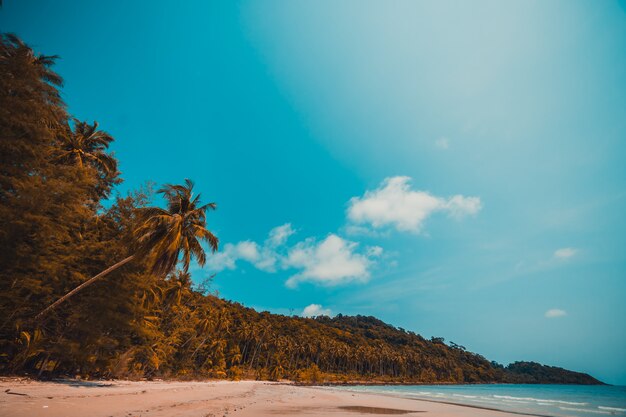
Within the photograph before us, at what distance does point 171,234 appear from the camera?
1838 cm

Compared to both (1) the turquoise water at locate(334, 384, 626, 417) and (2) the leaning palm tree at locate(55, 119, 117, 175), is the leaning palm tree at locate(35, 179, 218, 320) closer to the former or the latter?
(2) the leaning palm tree at locate(55, 119, 117, 175)

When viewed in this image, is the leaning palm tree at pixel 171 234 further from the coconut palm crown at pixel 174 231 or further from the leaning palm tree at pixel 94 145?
the leaning palm tree at pixel 94 145

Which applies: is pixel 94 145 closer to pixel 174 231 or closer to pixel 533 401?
pixel 174 231

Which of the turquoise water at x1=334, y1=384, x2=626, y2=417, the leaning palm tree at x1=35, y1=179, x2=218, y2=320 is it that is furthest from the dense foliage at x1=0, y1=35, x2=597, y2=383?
the turquoise water at x1=334, y1=384, x2=626, y2=417

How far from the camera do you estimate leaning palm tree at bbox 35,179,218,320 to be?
56.1 feet

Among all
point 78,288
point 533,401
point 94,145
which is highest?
point 94,145

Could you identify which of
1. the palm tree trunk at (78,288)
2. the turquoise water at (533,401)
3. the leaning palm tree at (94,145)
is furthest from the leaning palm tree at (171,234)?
the turquoise water at (533,401)

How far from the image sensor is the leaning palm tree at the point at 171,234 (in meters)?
17.1

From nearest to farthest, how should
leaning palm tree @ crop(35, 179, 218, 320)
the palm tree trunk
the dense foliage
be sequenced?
the dense foliage
the palm tree trunk
leaning palm tree @ crop(35, 179, 218, 320)

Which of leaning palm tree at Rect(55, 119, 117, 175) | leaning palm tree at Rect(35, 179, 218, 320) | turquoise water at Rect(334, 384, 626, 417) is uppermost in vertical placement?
leaning palm tree at Rect(55, 119, 117, 175)

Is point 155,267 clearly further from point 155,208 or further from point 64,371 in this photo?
point 64,371

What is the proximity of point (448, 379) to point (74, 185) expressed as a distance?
511 ft

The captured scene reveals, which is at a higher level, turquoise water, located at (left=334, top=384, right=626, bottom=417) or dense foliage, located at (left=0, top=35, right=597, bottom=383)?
dense foliage, located at (left=0, top=35, right=597, bottom=383)

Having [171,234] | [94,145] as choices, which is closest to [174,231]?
[171,234]
